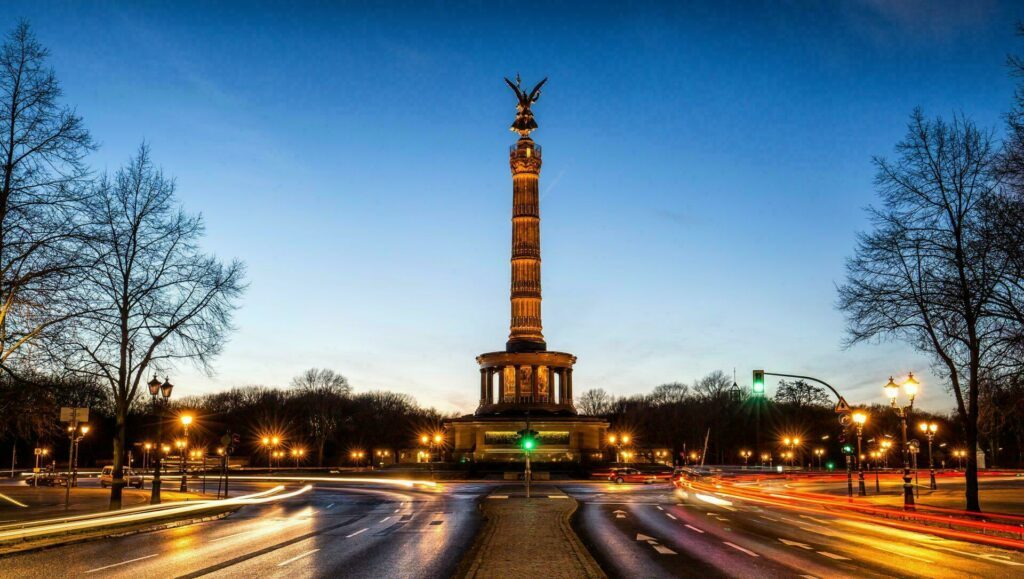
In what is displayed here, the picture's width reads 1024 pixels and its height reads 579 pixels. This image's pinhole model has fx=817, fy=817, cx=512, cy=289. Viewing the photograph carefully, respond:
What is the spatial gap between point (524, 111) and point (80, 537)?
80.9 metres

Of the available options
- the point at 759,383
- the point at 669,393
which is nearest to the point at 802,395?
the point at 669,393

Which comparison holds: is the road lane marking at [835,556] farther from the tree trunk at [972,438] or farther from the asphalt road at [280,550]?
the tree trunk at [972,438]

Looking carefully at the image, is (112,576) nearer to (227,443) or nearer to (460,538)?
(460,538)

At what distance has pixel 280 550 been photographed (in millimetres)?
18312

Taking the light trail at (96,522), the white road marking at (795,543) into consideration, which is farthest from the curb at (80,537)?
the white road marking at (795,543)

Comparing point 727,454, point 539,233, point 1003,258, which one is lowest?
point 727,454

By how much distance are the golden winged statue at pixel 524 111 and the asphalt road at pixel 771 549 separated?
68.7 meters

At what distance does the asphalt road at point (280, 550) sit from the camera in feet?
48.2

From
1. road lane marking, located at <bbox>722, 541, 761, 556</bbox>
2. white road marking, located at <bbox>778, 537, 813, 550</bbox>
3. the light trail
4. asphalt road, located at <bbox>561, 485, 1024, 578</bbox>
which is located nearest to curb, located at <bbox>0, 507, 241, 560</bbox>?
the light trail

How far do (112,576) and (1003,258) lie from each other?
79.2 feet

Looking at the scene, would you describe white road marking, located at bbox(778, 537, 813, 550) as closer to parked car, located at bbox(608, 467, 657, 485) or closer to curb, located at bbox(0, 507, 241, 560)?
curb, located at bbox(0, 507, 241, 560)

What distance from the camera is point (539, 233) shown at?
8944 cm

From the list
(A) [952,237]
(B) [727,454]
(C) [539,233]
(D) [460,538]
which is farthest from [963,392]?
(B) [727,454]

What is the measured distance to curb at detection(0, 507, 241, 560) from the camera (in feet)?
58.2
